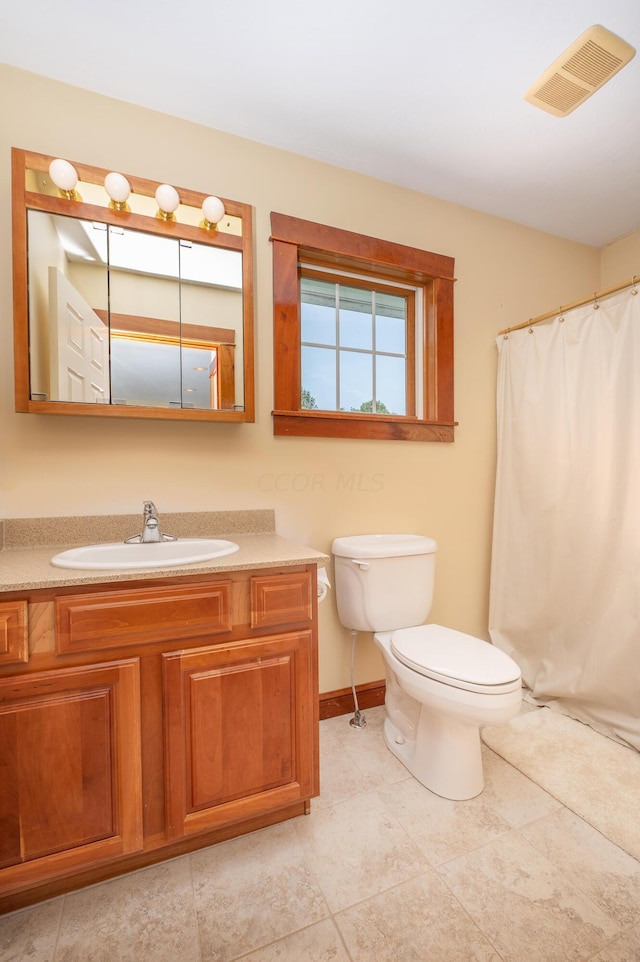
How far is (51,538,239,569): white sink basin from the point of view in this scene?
4.16 feet

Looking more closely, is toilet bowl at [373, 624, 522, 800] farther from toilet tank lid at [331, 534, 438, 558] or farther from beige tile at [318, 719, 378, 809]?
toilet tank lid at [331, 534, 438, 558]

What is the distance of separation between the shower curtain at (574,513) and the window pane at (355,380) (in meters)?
0.75

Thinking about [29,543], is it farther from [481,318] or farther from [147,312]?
[481,318]

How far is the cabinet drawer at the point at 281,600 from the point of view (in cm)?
120

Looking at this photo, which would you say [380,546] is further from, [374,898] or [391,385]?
[374,898]

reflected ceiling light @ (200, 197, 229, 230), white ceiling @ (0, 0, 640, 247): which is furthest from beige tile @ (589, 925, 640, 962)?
white ceiling @ (0, 0, 640, 247)

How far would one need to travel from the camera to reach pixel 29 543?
1402mm

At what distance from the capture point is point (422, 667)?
1.40m

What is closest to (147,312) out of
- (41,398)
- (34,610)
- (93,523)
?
(41,398)

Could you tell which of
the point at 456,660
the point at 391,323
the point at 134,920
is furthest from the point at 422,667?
the point at 391,323

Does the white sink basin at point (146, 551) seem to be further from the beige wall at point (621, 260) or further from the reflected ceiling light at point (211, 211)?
the beige wall at point (621, 260)

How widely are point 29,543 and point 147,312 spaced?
35.1 inches

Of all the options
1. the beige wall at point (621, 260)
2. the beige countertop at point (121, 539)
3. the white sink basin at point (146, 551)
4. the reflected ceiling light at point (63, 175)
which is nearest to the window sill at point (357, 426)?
the beige countertop at point (121, 539)

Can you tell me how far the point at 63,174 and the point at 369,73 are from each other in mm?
1083
